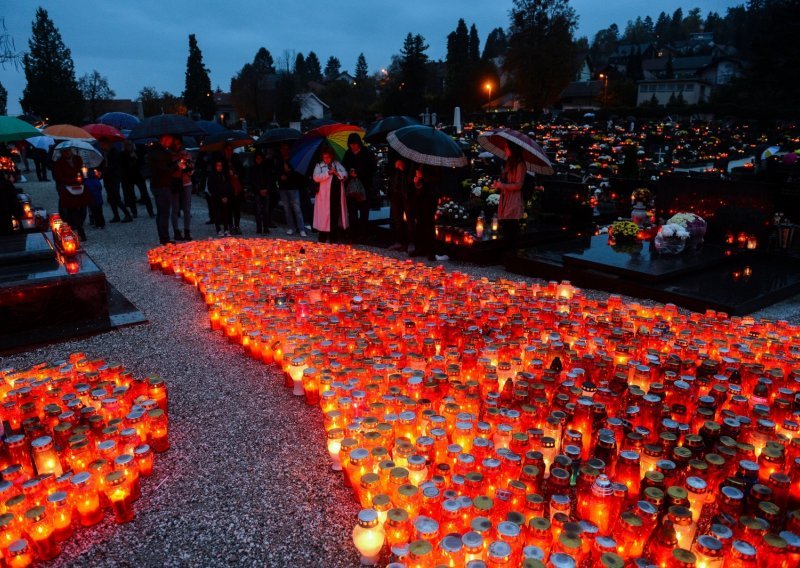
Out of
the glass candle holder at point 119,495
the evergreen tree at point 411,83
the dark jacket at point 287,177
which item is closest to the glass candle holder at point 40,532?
the glass candle holder at point 119,495

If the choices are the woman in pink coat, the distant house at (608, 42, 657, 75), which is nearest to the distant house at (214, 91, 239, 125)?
the distant house at (608, 42, 657, 75)

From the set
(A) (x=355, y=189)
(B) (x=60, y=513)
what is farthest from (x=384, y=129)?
(B) (x=60, y=513)

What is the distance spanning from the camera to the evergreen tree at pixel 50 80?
44375 mm

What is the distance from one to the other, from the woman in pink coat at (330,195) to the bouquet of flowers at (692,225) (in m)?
5.38

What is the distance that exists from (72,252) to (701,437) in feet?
23.2

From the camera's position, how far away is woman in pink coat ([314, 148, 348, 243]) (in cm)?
916

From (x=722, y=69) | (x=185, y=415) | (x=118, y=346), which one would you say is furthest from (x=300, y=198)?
(x=722, y=69)

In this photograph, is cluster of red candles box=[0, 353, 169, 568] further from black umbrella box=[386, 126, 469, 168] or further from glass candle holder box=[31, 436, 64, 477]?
black umbrella box=[386, 126, 469, 168]

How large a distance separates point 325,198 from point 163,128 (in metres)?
2.97

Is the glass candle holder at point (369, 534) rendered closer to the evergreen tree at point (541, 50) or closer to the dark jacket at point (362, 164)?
the dark jacket at point (362, 164)

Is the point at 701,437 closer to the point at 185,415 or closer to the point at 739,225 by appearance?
the point at 185,415

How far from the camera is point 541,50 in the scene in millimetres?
40844

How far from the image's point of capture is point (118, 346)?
5.33 m

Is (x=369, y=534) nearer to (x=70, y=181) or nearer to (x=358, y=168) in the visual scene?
(x=358, y=168)
